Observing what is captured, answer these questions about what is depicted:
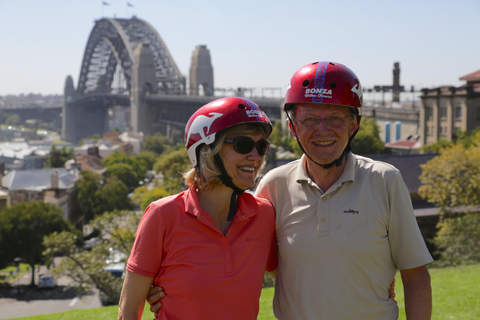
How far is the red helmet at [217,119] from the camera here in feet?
9.96

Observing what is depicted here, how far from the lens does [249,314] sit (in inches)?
118

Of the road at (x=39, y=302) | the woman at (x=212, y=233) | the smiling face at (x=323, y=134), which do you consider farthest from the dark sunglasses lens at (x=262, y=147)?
the road at (x=39, y=302)

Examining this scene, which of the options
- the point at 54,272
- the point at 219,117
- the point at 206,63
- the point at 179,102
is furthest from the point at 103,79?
the point at 219,117

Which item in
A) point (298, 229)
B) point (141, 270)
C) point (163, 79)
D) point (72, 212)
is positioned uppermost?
point (163, 79)

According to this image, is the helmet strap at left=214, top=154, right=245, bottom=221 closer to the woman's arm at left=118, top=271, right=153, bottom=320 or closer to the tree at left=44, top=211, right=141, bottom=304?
the woman's arm at left=118, top=271, right=153, bottom=320

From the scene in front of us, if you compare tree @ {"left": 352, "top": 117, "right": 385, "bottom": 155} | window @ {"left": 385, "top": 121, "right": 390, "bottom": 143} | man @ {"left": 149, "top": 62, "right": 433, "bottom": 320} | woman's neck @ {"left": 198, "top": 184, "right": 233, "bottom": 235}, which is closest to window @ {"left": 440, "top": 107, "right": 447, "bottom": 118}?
tree @ {"left": 352, "top": 117, "right": 385, "bottom": 155}

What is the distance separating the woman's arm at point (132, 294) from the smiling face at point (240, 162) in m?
0.73

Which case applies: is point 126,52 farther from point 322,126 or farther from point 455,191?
point 322,126

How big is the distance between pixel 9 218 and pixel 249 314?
37.7 metres

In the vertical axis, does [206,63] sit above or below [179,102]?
above

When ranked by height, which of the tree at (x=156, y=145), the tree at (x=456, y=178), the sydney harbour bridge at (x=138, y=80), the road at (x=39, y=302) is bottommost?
the road at (x=39, y=302)

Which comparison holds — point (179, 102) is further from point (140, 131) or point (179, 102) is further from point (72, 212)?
point (72, 212)

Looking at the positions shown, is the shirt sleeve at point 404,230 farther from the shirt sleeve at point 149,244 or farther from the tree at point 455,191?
the tree at point 455,191

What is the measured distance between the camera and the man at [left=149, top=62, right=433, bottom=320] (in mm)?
2951
